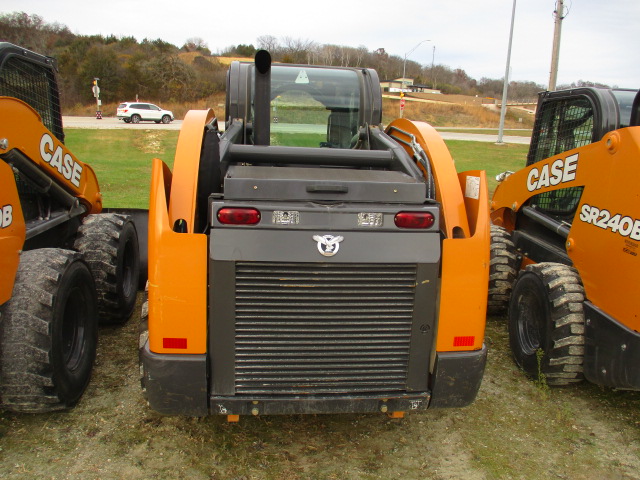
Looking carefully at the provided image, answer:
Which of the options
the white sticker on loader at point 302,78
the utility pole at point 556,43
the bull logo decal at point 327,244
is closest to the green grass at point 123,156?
the white sticker on loader at point 302,78

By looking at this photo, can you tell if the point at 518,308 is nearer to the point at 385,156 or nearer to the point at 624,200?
the point at 624,200

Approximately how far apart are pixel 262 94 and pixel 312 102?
1.67m

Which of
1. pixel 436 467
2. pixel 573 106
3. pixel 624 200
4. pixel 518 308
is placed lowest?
pixel 436 467

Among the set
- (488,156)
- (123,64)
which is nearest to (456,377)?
(488,156)

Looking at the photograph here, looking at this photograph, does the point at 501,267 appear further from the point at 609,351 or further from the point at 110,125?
the point at 110,125

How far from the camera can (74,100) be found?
44875mm

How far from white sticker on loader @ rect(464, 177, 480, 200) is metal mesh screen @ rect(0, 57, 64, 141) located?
3.16 meters

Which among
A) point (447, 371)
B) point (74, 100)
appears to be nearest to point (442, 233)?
point (447, 371)

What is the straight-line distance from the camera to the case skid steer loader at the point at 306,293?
261 cm

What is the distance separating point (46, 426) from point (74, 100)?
157 ft

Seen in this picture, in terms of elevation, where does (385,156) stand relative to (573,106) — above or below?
below

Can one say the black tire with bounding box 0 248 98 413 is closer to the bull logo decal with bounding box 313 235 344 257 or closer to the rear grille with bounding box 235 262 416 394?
the rear grille with bounding box 235 262 416 394

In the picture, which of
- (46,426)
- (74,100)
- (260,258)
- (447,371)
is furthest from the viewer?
(74,100)

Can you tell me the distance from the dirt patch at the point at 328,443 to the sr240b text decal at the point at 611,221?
132 cm
